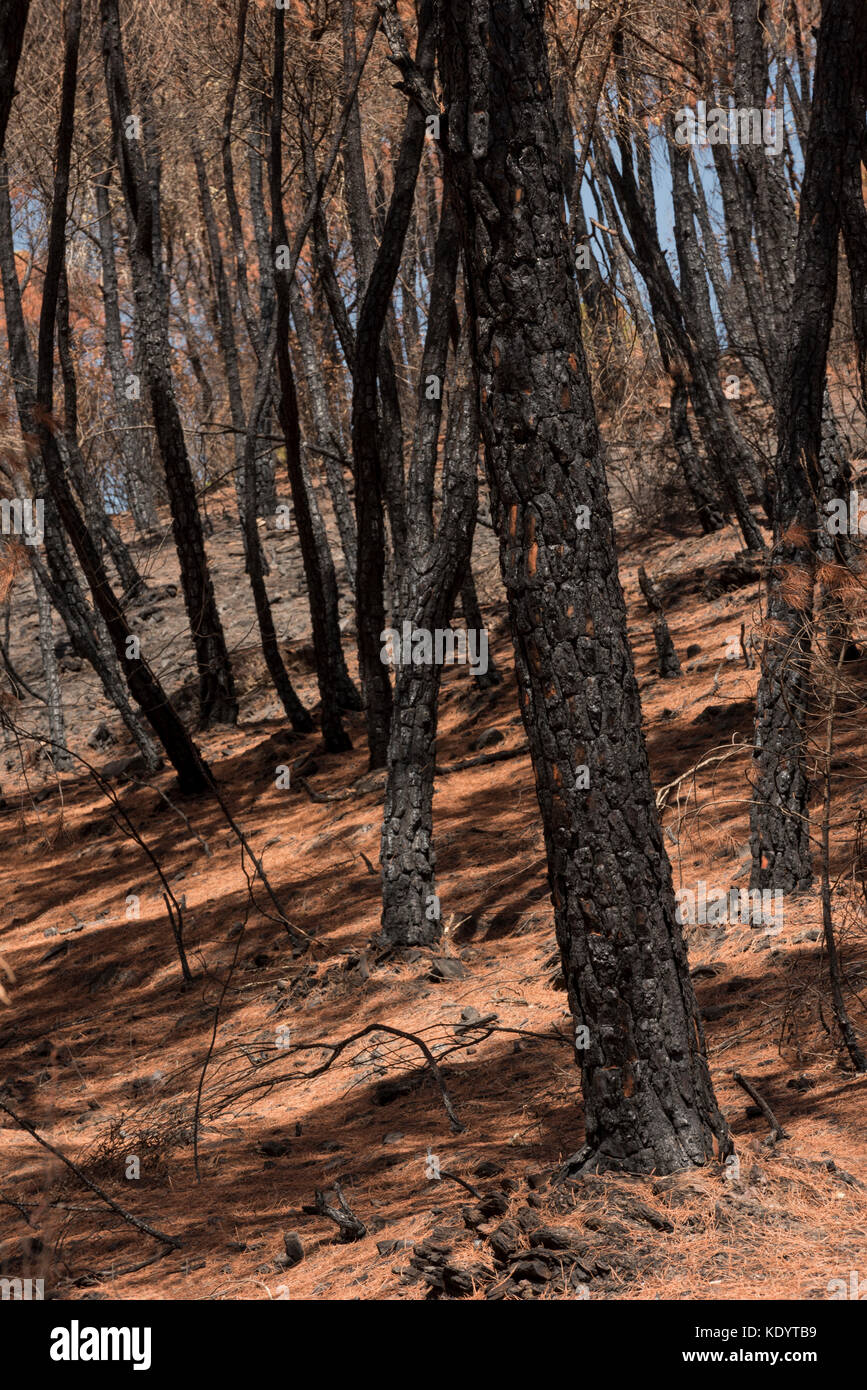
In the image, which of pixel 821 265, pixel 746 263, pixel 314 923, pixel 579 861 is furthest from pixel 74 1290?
pixel 746 263

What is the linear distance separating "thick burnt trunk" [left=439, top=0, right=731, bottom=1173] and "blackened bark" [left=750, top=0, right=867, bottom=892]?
242cm

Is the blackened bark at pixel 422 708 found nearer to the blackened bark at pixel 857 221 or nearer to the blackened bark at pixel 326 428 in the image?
the blackened bark at pixel 857 221

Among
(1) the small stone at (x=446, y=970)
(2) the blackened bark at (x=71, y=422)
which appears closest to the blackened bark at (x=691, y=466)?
(2) the blackened bark at (x=71, y=422)

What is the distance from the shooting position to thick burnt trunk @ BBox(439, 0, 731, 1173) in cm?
341

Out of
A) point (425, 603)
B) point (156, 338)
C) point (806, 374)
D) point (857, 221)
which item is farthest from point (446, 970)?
point (156, 338)

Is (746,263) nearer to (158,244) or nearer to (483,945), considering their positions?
(158,244)

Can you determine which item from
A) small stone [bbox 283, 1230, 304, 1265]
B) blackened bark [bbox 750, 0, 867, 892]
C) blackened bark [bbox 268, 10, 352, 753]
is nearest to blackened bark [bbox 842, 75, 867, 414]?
blackened bark [bbox 750, 0, 867, 892]

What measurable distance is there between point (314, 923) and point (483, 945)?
1614 millimetres

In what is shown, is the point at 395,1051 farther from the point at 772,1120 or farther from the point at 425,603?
the point at 425,603

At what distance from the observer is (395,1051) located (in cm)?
577

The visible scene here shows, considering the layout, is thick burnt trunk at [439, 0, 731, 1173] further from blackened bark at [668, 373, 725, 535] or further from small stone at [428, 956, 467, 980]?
blackened bark at [668, 373, 725, 535]

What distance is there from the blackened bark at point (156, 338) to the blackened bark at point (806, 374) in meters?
6.17

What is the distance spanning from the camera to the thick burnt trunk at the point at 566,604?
3406mm

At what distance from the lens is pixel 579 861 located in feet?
11.6
